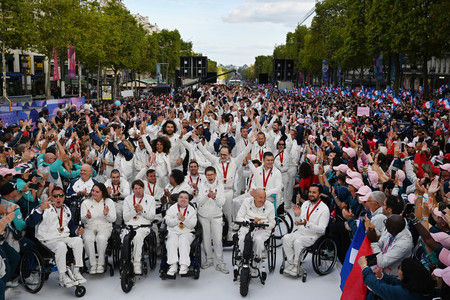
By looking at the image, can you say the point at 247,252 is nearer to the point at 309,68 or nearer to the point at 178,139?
the point at 178,139

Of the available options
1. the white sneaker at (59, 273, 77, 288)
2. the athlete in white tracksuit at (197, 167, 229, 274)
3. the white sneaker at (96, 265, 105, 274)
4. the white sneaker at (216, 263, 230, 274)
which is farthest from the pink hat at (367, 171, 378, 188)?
the white sneaker at (59, 273, 77, 288)

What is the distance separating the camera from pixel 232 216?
10375 millimetres

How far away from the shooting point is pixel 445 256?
522 cm

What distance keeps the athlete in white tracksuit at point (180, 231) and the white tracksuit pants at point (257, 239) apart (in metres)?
0.81

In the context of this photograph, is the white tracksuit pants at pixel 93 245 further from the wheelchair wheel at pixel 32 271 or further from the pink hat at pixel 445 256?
the pink hat at pixel 445 256

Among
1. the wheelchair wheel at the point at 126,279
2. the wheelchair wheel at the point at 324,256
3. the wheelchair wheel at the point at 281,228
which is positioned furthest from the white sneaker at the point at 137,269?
the wheelchair wheel at the point at 281,228

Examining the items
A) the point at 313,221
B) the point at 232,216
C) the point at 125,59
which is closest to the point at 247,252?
the point at 313,221

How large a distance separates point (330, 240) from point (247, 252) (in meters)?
1.57

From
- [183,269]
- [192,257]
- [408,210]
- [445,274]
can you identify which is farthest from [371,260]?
[192,257]

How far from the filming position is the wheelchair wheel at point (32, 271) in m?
7.50

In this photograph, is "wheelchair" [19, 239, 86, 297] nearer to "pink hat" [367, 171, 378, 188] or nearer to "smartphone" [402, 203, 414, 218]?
"smartphone" [402, 203, 414, 218]

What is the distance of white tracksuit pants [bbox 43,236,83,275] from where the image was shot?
7.61 metres

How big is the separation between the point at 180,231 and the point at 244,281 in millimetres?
1376

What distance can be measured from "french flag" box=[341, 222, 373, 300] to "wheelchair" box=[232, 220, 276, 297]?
148cm
